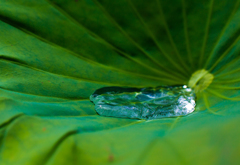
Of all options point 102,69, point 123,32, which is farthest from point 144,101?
point 123,32

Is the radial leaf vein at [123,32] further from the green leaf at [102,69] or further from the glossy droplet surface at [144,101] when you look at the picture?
the glossy droplet surface at [144,101]

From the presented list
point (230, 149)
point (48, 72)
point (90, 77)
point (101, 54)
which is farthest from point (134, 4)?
point (230, 149)

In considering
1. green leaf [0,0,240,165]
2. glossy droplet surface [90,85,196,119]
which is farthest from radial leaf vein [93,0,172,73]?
glossy droplet surface [90,85,196,119]

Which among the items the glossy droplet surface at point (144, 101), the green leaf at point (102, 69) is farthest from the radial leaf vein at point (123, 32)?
the glossy droplet surface at point (144, 101)

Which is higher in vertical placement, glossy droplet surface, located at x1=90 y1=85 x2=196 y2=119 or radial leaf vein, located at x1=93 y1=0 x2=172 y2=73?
radial leaf vein, located at x1=93 y1=0 x2=172 y2=73

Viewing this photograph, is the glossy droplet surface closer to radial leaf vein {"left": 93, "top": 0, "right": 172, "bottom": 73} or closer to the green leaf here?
the green leaf

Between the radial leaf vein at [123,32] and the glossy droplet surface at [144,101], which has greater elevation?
the radial leaf vein at [123,32]
